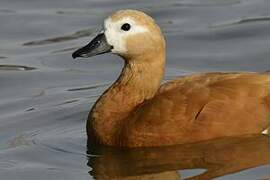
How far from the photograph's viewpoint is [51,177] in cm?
972

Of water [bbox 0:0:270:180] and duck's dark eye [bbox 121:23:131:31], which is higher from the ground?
duck's dark eye [bbox 121:23:131:31]

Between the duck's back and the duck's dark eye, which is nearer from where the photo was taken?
the duck's back

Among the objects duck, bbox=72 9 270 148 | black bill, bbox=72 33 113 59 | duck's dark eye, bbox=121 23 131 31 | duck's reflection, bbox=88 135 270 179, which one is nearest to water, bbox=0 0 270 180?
duck's reflection, bbox=88 135 270 179

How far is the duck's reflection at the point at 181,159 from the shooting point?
9.73 metres

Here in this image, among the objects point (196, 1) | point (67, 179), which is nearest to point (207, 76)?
point (67, 179)

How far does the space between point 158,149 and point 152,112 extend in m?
0.31

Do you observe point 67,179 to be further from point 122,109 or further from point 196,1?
point 196,1

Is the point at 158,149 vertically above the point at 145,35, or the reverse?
the point at 145,35

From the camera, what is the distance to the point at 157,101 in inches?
403

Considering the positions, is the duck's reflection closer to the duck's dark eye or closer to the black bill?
the black bill

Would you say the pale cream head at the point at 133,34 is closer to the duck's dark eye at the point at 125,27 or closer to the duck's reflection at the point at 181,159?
the duck's dark eye at the point at 125,27

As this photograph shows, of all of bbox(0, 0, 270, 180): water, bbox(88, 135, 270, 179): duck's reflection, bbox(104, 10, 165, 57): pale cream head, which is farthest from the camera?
bbox(104, 10, 165, 57): pale cream head

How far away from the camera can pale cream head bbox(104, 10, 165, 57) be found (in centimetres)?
1038

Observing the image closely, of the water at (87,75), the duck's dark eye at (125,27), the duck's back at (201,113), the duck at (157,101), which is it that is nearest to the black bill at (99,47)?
the duck at (157,101)
